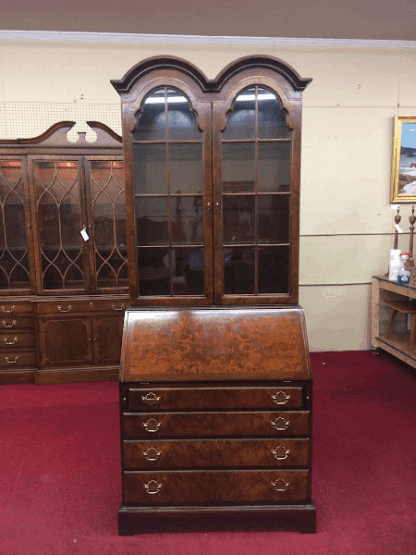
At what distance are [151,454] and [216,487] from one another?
1.24 feet

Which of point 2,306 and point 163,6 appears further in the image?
point 2,306

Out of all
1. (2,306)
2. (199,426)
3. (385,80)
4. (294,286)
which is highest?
(385,80)

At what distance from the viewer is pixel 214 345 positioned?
2.13 metres

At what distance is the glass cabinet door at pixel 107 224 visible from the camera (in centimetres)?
387

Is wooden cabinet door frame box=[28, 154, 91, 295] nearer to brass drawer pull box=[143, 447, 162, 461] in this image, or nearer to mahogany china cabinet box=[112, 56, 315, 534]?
mahogany china cabinet box=[112, 56, 315, 534]

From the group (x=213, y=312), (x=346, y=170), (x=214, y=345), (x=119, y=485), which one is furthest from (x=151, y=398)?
(x=346, y=170)

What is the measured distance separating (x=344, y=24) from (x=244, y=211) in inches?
116

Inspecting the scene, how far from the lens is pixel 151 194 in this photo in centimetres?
219

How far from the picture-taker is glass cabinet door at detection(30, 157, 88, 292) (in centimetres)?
382

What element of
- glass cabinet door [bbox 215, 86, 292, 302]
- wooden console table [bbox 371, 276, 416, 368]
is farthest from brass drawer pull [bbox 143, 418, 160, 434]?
wooden console table [bbox 371, 276, 416, 368]

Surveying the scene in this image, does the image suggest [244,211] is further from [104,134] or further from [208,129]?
[104,134]

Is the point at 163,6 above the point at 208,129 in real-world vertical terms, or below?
above

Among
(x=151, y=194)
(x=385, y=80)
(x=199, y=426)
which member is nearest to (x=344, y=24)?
(x=385, y=80)

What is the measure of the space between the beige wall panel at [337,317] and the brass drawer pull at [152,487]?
2.96 meters
